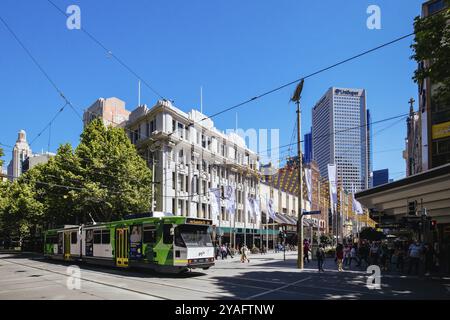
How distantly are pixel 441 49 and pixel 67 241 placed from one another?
91.6ft

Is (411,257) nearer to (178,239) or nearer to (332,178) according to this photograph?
(178,239)

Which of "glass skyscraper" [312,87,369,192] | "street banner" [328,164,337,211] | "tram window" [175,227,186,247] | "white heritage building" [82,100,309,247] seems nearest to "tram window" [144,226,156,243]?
"tram window" [175,227,186,247]

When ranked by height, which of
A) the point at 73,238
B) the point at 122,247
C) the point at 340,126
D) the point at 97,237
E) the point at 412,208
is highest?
the point at 340,126

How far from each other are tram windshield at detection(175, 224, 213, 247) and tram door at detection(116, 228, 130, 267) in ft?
14.2

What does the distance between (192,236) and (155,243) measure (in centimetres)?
191

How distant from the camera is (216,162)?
178ft

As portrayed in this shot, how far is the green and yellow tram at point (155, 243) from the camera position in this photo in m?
20.0

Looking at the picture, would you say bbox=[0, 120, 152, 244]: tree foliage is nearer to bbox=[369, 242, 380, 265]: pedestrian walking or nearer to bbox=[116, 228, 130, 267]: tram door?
bbox=[116, 228, 130, 267]: tram door

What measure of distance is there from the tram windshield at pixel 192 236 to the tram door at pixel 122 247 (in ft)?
14.2

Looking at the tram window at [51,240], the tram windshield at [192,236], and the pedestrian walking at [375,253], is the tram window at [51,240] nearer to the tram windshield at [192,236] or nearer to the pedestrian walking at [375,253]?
the tram windshield at [192,236]

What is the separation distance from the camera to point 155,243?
813 inches

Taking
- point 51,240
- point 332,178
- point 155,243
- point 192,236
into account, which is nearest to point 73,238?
point 51,240
